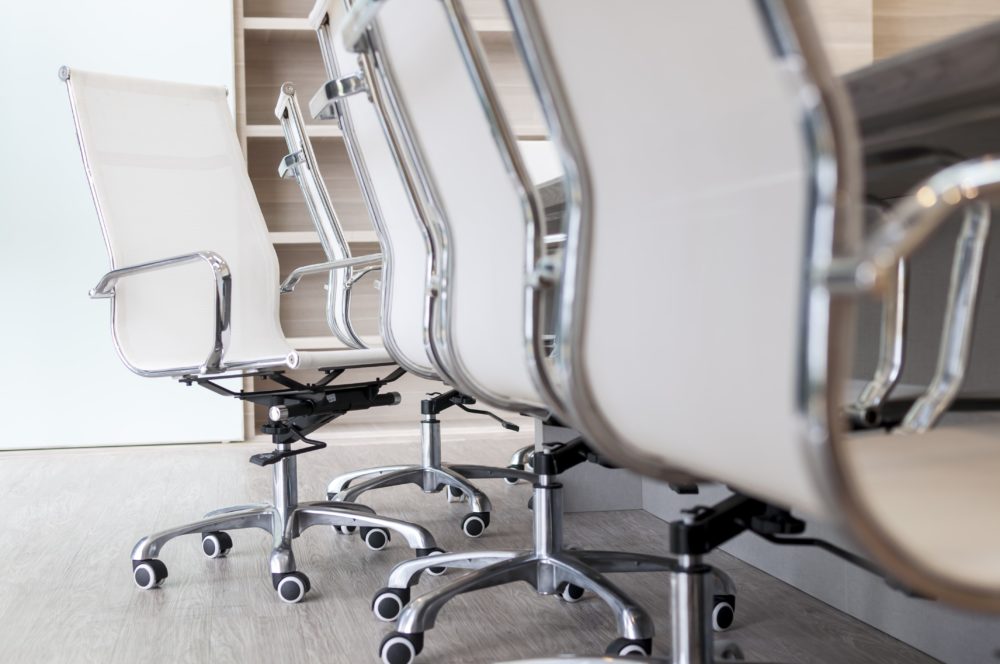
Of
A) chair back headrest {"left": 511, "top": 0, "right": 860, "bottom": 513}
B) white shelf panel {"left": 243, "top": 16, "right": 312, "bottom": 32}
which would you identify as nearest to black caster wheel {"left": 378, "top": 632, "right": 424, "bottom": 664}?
chair back headrest {"left": 511, "top": 0, "right": 860, "bottom": 513}

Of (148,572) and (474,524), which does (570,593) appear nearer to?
(474,524)

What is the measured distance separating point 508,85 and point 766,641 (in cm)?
367

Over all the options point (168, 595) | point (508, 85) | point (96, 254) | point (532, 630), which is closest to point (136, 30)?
point (96, 254)

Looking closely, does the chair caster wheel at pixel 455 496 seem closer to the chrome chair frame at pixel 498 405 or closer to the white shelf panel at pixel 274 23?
the chrome chair frame at pixel 498 405

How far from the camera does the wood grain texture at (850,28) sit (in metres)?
4.79

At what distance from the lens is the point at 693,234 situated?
698 mm

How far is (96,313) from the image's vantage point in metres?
4.22

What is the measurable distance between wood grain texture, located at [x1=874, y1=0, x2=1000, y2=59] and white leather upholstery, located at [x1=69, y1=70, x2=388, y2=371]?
3.75 metres

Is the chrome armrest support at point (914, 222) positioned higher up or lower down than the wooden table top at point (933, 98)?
lower down

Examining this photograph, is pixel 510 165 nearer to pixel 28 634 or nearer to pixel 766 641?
pixel 766 641

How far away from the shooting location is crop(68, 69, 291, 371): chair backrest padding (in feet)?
7.11

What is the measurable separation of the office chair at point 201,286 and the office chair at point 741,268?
1.25 m

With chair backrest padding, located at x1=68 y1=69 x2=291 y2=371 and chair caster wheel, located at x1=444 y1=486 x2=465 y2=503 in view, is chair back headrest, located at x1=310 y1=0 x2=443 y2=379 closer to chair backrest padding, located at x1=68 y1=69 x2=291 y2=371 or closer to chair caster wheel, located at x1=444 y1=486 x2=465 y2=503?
chair backrest padding, located at x1=68 y1=69 x2=291 y2=371

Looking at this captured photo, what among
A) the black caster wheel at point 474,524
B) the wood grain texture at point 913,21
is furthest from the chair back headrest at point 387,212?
the wood grain texture at point 913,21
